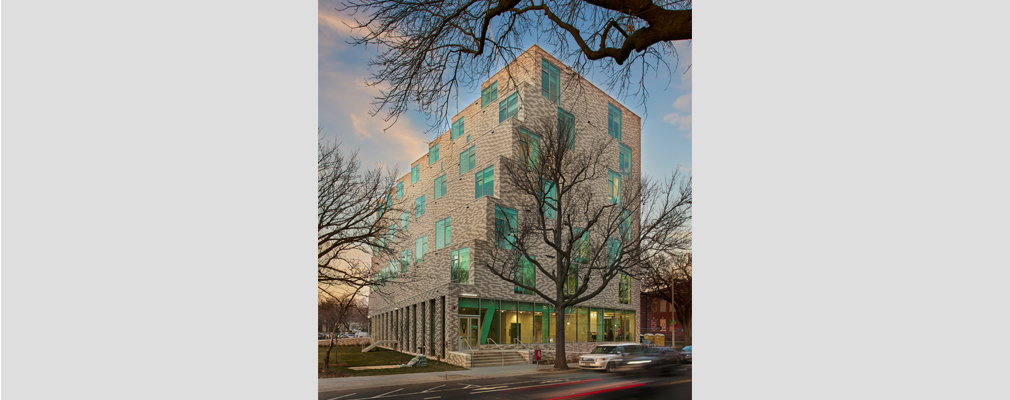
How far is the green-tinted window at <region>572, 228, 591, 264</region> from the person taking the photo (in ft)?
20.2

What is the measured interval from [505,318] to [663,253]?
6.37 feet

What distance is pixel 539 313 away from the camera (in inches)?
235

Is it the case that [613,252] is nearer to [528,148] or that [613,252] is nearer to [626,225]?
[626,225]

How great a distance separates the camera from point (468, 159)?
5.87 m

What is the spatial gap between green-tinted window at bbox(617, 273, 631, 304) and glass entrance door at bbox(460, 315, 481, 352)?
5.59 feet

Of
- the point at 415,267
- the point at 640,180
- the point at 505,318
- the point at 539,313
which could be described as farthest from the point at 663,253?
the point at 415,267

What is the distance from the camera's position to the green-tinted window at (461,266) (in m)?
5.67

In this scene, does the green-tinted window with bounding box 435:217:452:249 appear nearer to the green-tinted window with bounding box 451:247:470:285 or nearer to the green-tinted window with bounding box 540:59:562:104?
the green-tinted window with bounding box 451:247:470:285

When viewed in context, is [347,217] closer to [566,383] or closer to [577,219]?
[577,219]

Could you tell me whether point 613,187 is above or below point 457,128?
below

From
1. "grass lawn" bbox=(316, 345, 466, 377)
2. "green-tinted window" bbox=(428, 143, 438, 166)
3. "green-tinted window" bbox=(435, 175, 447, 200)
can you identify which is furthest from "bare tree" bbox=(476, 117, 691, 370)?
"grass lawn" bbox=(316, 345, 466, 377)

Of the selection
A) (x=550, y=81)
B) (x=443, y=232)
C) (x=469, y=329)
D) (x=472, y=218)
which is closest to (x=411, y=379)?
(x=469, y=329)

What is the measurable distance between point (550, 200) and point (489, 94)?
1.27m

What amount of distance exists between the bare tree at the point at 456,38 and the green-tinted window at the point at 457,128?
0.22m
